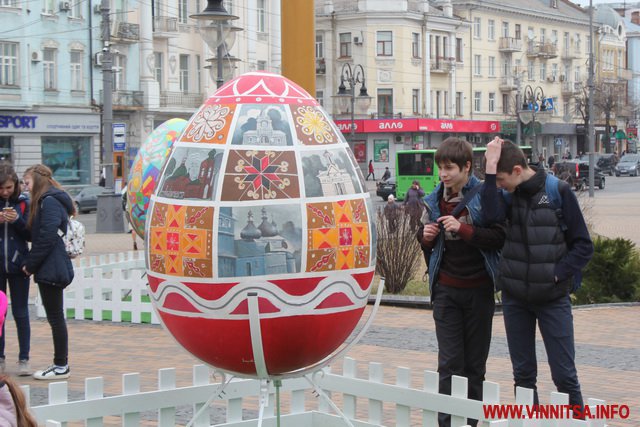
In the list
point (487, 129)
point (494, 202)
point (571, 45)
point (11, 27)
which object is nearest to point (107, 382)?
point (494, 202)

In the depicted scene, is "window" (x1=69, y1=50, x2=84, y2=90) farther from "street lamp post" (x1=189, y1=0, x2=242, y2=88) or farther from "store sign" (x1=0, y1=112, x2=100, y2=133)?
"street lamp post" (x1=189, y1=0, x2=242, y2=88)

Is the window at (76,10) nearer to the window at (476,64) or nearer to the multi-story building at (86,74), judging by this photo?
the multi-story building at (86,74)

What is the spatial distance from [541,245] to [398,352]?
13.8ft

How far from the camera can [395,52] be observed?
7162 centimetres

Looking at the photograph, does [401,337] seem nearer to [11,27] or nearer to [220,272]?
[220,272]

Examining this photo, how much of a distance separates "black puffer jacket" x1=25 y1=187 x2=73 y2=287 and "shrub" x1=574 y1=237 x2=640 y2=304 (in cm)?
725

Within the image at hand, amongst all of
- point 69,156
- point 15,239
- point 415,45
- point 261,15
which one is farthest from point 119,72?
point 15,239

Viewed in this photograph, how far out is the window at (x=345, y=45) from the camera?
7188 centimetres

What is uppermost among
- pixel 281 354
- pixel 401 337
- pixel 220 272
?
pixel 220 272

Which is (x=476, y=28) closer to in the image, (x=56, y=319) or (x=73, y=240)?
(x=73, y=240)

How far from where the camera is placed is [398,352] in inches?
409

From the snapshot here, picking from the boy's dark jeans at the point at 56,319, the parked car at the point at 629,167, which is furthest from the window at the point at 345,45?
the boy's dark jeans at the point at 56,319

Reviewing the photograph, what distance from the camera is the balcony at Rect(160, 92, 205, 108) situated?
2126 inches

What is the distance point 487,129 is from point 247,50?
2600cm
